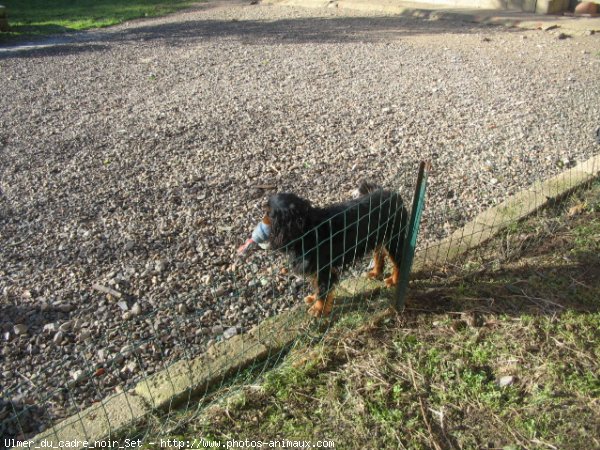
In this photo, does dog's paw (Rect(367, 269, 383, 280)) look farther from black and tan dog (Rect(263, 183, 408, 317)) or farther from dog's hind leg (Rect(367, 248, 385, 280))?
black and tan dog (Rect(263, 183, 408, 317))

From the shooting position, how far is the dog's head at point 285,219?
2.72 metres

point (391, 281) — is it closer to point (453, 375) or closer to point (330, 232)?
point (330, 232)

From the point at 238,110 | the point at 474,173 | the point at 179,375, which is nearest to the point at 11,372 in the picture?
the point at 179,375

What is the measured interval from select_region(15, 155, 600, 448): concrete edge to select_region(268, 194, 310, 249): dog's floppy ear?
563mm

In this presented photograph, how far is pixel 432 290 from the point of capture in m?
3.32

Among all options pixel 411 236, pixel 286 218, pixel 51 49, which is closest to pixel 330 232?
pixel 286 218

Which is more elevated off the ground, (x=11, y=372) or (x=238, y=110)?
(x=238, y=110)

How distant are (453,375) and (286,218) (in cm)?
122

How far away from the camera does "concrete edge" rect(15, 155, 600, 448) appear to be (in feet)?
7.97

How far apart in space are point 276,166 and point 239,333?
8.12ft

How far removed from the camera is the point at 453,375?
270 centimetres

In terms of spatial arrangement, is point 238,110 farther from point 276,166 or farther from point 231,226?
point 231,226

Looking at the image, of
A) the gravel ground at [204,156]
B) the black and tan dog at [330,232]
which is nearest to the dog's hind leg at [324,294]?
the black and tan dog at [330,232]

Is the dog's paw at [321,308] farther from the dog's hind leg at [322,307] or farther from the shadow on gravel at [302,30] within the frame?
the shadow on gravel at [302,30]
